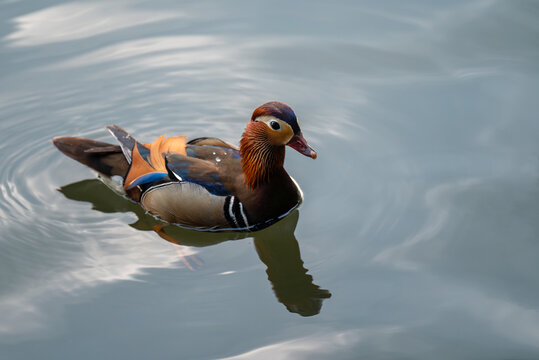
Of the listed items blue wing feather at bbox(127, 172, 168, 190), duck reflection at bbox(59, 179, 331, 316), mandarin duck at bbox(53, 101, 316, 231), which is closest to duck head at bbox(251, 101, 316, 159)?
mandarin duck at bbox(53, 101, 316, 231)

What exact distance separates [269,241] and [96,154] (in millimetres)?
1882

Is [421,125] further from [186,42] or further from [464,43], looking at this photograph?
[186,42]

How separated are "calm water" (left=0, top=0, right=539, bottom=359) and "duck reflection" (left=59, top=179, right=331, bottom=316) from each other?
2 cm

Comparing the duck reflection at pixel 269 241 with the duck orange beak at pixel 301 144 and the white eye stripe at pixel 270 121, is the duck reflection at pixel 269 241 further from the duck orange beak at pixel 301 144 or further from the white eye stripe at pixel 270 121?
the white eye stripe at pixel 270 121

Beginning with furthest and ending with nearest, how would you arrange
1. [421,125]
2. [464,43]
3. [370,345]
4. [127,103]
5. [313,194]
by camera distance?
[464,43]
[127,103]
[421,125]
[313,194]
[370,345]

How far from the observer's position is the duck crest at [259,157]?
240 inches

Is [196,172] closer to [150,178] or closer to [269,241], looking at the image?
[150,178]

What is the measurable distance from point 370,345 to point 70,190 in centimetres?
331

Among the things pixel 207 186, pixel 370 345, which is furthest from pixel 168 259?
pixel 370 345

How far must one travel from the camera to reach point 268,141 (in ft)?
20.0

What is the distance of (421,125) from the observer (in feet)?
23.9

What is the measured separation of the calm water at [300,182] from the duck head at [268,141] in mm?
555

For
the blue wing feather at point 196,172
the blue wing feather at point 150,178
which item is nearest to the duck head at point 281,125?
the blue wing feather at point 196,172

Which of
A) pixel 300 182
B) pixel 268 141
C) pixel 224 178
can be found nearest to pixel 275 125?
pixel 268 141
